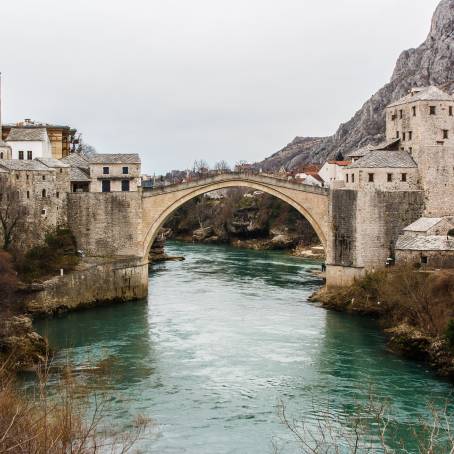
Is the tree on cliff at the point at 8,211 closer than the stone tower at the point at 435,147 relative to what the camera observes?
Yes

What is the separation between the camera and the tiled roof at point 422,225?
35816 millimetres

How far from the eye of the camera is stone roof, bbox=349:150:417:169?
37.9 metres

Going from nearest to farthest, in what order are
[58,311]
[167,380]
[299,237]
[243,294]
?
[167,380]
[58,311]
[243,294]
[299,237]

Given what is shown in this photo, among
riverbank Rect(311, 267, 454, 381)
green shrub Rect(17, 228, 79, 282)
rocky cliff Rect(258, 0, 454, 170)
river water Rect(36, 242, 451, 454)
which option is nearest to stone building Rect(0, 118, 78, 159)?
green shrub Rect(17, 228, 79, 282)

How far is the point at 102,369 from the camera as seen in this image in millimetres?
24656

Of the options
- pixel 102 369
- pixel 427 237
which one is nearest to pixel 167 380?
pixel 102 369

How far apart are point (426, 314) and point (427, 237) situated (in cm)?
762

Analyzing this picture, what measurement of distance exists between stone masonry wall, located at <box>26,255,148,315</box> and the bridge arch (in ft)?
5.62

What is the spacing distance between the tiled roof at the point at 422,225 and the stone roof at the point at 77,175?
17987 mm

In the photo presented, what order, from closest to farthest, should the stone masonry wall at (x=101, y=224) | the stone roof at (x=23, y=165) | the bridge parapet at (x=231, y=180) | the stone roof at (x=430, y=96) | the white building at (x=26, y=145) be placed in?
1. the stone roof at (x=23, y=165)
2. the stone roof at (x=430, y=96)
3. the stone masonry wall at (x=101, y=224)
4. the bridge parapet at (x=231, y=180)
5. the white building at (x=26, y=145)

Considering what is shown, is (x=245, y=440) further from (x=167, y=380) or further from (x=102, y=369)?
(x=102, y=369)

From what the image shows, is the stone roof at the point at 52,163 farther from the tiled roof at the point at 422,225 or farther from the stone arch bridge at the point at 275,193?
the tiled roof at the point at 422,225

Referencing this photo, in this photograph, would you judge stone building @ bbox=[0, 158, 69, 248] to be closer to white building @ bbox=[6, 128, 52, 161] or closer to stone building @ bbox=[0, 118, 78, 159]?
white building @ bbox=[6, 128, 52, 161]

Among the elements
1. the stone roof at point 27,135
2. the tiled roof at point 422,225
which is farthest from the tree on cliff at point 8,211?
the tiled roof at point 422,225
